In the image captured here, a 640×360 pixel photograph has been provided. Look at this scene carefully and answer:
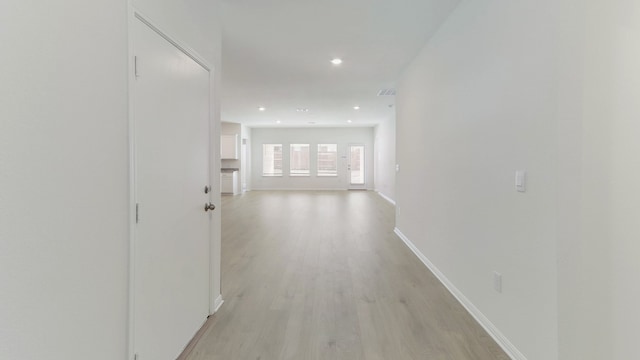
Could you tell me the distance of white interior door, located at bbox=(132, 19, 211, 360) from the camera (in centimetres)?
160

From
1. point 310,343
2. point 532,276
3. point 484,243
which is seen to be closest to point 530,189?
point 532,276

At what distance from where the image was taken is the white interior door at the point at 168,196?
1603 mm

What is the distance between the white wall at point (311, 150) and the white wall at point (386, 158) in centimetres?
61

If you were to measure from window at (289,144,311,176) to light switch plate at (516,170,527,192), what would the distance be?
451 inches

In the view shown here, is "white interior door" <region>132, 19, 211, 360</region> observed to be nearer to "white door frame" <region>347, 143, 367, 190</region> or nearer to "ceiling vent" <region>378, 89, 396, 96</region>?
"ceiling vent" <region>378, 89, 396, 96</region>

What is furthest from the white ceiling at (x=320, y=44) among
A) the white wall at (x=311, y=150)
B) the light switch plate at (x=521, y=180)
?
the white wall at (x=311, y=150)

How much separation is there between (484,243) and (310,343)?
1.47m

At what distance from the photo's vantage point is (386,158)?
10.4 m

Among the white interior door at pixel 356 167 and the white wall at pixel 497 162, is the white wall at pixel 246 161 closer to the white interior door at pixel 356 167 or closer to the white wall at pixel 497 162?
the white interior door at pixel 356 167

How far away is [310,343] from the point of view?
217cm

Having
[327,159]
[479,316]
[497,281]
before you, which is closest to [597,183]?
[497,281]

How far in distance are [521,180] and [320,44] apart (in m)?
2.80

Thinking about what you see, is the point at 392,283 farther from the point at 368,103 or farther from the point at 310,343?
the point at 368,103

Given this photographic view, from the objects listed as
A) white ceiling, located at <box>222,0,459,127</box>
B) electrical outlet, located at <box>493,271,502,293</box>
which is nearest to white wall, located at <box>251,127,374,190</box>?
white ceiling, located at <box>222,0,459,127</box>
